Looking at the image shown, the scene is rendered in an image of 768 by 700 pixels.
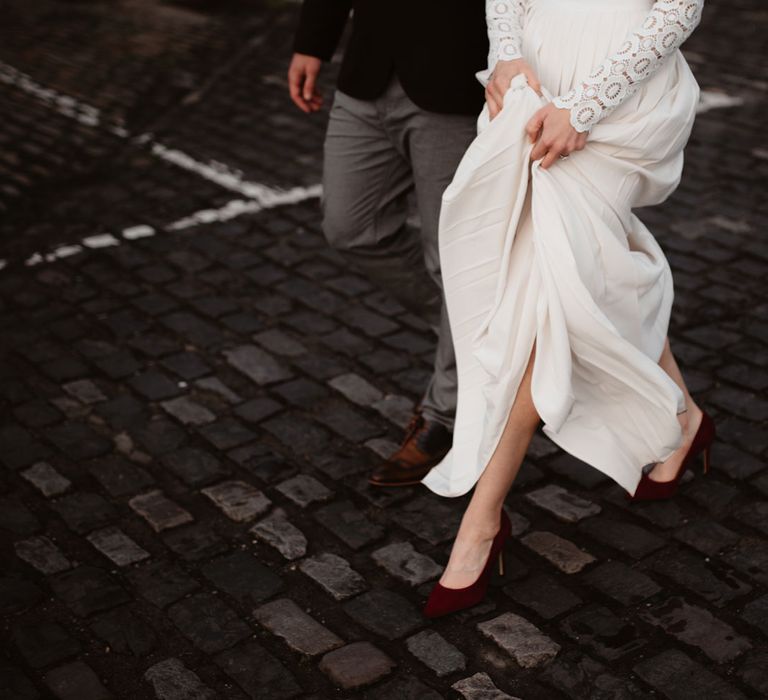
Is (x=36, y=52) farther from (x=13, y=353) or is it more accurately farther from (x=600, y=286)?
(x=600, y=286)

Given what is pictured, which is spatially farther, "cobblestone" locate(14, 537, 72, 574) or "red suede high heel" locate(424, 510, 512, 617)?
"cobblestone" locate(14, 537, 72, 574)

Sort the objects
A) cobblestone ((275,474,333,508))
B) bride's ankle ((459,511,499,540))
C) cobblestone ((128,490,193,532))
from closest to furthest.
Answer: bride's ankle ((459,511,499,540)) < cobblestone ((128,490,193,532)) < cobblestone ((275,474,333,508))

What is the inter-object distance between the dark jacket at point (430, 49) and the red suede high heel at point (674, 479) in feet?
4.40

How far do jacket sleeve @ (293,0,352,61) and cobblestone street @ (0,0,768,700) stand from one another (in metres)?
1.33

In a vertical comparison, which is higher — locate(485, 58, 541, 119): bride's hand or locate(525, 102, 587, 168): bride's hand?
locate(485, 58, 541, 119): bride's hand

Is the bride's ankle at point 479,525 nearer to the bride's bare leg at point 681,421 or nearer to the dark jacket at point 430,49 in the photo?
the bride's bare leg at point 681,421

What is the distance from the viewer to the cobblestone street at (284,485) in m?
3.16

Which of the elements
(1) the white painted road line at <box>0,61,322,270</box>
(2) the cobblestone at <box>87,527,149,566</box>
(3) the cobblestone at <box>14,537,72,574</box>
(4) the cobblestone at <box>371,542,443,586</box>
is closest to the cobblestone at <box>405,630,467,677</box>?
(4) the cobblestone at <box>371,542,443,586</box>

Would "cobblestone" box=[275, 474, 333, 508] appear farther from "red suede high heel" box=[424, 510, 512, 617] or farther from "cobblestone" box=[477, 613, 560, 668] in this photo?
"cobblestone" box=[477, 613, 560, 668]

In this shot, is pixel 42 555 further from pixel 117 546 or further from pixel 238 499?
pixel 238 499

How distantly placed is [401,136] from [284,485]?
1.25 meters

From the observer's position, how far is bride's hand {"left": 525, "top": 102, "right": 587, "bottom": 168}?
3041 millimetres

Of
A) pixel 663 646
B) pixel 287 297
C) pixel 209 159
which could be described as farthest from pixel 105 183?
pixel 663 646

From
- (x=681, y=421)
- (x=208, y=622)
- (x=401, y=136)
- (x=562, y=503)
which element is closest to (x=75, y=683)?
(x=208, y=622)
